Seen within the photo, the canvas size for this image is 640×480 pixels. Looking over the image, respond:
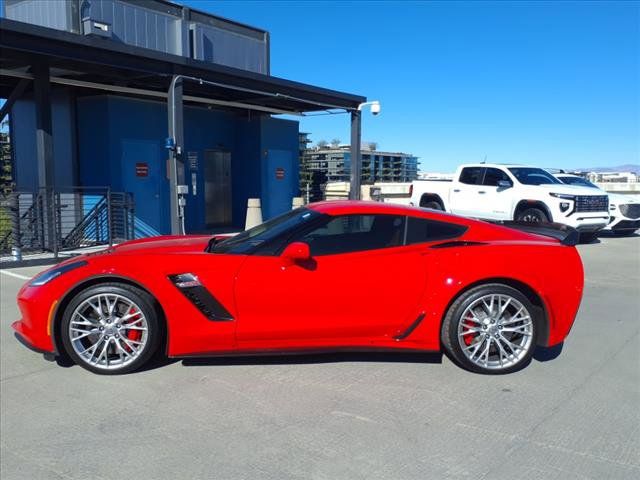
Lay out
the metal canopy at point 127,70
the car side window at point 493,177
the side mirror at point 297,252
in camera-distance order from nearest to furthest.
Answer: the side mirror at point 297,252 → the metal canopy at point 127,70 → the car side window at point 493,177

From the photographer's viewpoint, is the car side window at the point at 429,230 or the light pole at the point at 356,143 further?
the light pole at the point at 356,143

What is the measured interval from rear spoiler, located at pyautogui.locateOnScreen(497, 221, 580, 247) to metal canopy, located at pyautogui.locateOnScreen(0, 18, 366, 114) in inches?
308

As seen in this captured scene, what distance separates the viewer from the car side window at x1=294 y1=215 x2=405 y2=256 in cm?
443

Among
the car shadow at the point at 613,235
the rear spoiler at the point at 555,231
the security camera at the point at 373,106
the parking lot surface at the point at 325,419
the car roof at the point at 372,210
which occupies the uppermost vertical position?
the security camera at the point at 373,106

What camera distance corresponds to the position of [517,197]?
13320 mm

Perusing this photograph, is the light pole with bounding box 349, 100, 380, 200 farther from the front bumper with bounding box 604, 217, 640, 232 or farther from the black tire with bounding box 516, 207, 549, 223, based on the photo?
the front bumper with bounding box 604, 217, 640, 232

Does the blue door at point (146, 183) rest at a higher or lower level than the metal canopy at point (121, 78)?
lower

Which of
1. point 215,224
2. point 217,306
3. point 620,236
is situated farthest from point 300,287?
point 620,236

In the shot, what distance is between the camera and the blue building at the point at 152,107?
10.7 m

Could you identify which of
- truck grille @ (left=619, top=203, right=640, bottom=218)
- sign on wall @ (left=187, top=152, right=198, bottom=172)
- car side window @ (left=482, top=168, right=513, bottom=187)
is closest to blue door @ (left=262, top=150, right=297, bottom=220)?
sign on wall @ (left=187, top=152, right=198, bottom=172)

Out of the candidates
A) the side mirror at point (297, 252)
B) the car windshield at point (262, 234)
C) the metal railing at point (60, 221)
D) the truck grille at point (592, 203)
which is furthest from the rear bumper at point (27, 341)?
the truck grille at point (592, 203)

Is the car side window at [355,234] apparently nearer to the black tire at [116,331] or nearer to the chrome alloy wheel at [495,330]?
the chrome alloy wheel at [495,330]

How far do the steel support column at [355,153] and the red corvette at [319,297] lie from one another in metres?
11.2

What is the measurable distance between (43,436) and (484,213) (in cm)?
1241
